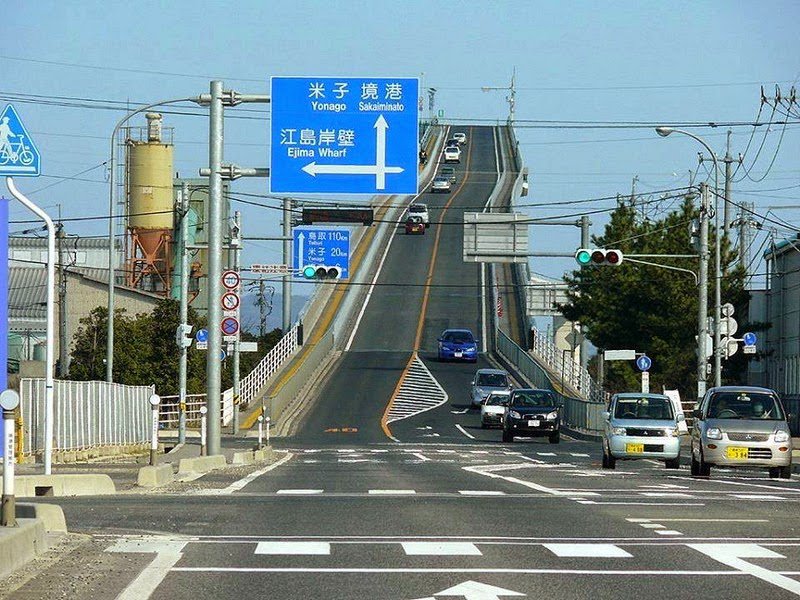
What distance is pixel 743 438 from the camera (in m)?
26.9

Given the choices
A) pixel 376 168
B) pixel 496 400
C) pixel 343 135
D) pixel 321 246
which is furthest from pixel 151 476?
pixel 321 246

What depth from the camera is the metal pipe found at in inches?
1166

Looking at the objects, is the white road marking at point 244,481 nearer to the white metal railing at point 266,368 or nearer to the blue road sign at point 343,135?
the blue road sign at point 343,135

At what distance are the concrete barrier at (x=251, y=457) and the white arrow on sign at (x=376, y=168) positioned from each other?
6.18m

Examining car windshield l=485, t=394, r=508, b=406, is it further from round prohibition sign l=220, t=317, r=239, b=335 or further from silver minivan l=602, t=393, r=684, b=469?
silver minivan l=602, t=393, r=684, b=469

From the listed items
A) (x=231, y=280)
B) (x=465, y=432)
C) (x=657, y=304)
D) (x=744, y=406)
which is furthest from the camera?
(x=657, y=304)

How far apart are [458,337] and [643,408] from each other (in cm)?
4371

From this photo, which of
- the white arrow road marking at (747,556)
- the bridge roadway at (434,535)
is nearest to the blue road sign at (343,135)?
the bridge roadway at (434,535)

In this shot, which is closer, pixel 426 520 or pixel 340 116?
pixel 426 520

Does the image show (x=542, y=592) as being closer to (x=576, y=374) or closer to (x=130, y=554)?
(x=130, y=554)

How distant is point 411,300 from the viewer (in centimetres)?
9356

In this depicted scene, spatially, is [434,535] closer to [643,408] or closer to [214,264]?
[214,264]

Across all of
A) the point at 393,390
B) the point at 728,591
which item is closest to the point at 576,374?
the point at 393,390

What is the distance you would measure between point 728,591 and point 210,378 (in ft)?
69.7
